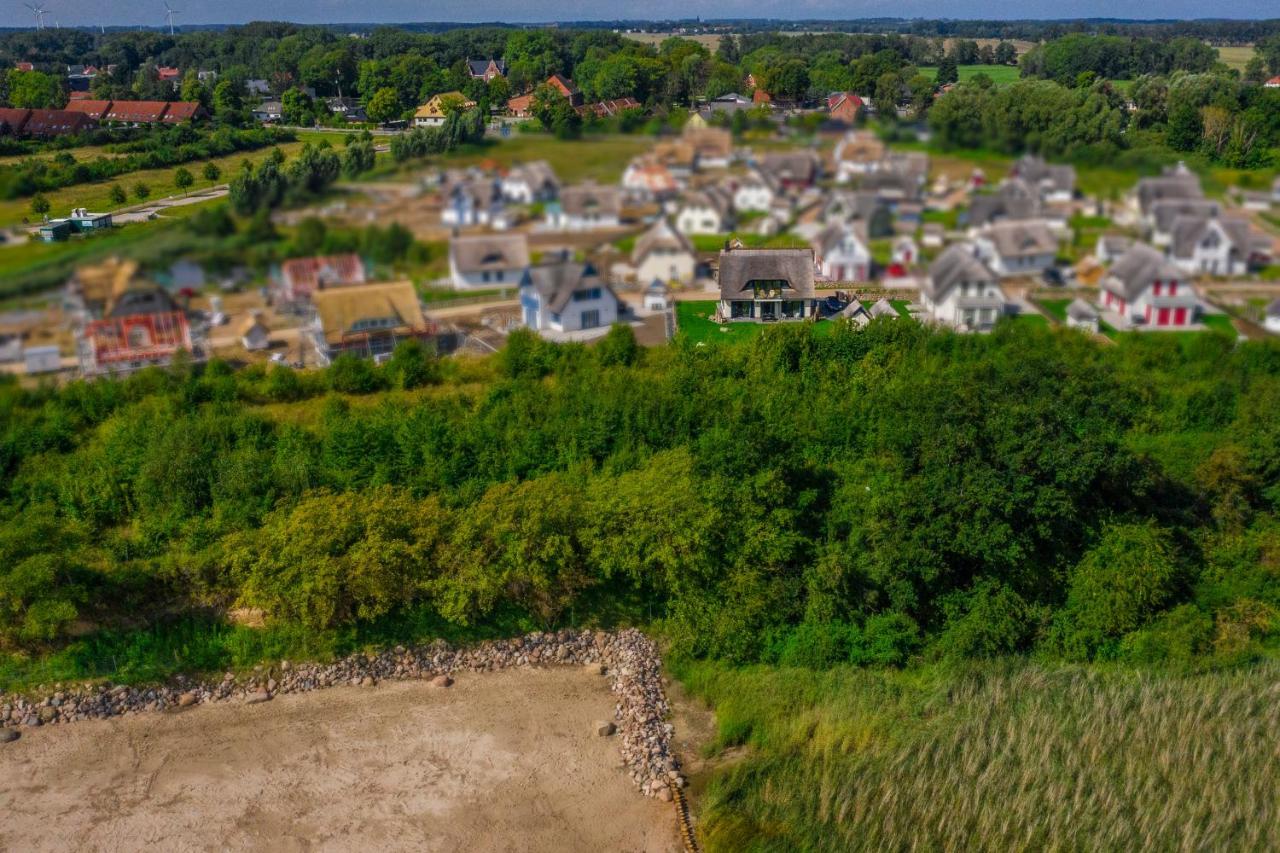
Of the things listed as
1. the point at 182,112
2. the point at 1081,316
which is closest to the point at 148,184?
the point at 182,112

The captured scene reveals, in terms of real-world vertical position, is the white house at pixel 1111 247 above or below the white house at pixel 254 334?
above

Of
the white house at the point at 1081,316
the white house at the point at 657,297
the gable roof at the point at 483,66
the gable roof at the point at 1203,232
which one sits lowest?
the white house at the point at 1081,316

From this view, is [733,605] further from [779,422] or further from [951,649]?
[779,422]

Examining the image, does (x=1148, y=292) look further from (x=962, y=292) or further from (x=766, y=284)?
(x=766, y=284)

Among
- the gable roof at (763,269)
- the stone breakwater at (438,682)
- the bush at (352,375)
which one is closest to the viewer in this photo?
the stone breakwater at (438,682)

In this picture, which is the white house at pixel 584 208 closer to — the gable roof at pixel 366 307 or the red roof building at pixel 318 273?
the gable roof at pixel 366 307

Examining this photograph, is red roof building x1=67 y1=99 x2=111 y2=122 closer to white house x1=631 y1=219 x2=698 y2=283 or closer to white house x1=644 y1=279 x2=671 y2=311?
white house x1=644 y1=279 x2=671 y2=311

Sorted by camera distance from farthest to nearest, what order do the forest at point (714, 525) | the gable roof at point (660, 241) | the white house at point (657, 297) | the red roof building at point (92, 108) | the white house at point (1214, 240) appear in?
the red roof building at point (92, 108), the white house at point (657, 297), the gable roof at point (660, 241), the white house at point (1214, 240), the forest at point (714, 525)

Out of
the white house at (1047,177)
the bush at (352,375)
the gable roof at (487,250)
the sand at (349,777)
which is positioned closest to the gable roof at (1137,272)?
the white house at (1047,177)
